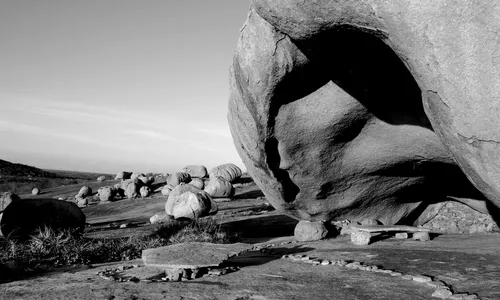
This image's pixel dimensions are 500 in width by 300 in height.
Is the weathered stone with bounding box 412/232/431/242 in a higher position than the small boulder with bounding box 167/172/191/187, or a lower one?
lower

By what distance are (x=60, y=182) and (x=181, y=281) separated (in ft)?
109

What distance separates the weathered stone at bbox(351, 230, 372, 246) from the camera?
24.7 ft

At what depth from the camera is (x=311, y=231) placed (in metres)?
8.35

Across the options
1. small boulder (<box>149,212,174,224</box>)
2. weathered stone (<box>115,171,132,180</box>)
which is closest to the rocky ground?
small boulder (<box>149,212,174,224</box>)

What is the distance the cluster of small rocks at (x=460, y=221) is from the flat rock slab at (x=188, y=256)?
191 inches

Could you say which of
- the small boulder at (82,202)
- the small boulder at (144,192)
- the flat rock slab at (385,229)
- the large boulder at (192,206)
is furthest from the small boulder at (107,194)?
the flat rock slab at (385,229)

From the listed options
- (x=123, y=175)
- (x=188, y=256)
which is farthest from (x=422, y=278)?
(x=123, y=175)

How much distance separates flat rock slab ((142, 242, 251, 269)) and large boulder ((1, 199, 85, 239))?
4.77 m

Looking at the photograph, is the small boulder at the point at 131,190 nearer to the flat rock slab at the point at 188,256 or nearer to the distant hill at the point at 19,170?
the flat rock slab at the point at 188,256

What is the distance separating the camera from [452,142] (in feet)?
13.9

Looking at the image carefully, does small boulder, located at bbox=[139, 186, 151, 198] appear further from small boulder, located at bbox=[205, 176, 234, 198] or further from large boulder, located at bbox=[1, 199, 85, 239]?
large boulder, located at bbox=[1, 199, 85, 239]

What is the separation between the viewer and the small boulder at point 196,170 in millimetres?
27047

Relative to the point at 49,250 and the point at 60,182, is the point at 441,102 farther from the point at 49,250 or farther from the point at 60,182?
the point at 60,182

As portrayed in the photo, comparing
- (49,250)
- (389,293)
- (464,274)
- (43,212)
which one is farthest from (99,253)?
(464,274)
